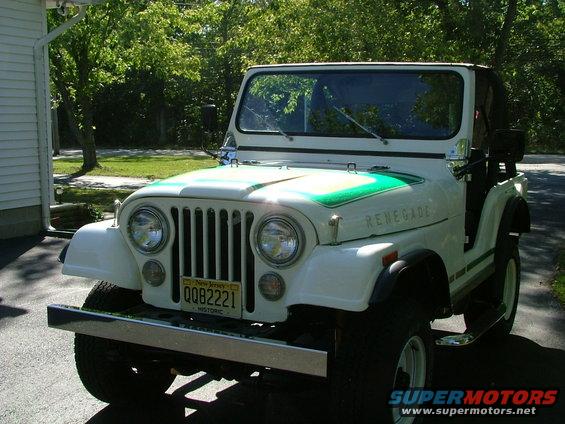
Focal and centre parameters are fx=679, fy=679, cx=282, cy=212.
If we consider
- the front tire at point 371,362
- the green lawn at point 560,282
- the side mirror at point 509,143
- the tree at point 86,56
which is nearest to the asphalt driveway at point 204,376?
the green lawn at point 560,282

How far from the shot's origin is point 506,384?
452 centimetres

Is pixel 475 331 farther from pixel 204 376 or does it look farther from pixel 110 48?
pixel 110 48

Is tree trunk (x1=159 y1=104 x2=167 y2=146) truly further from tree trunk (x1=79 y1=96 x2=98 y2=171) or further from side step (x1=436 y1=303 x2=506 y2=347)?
side step (x1=436 y1=303 x2=506 y2=347)

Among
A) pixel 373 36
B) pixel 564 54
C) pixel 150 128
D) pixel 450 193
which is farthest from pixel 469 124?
pixel 150 128

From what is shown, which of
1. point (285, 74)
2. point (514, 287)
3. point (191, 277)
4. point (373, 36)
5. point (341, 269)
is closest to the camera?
point (341, 269)

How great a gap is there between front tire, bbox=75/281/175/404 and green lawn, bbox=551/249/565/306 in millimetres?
4294

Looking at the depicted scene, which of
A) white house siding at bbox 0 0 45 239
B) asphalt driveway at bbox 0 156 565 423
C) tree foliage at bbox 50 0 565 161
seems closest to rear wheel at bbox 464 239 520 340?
asphalt driveway at bbox 0 156 565 423

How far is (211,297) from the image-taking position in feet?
11.5

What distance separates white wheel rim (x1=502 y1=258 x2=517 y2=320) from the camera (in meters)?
5.50

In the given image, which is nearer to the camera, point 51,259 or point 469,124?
point 469,124

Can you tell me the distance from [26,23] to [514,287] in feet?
24.5

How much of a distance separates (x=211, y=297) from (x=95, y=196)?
10944 millimetres

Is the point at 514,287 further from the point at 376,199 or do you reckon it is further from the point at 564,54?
the point at 564,54

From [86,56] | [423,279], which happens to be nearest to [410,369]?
[423,279]
